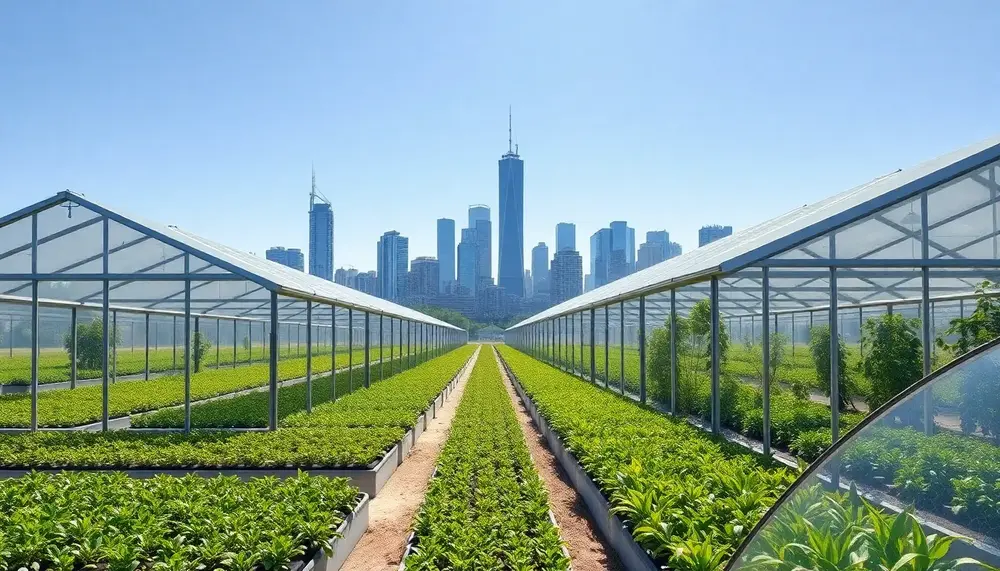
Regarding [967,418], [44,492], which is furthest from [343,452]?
[967,418]

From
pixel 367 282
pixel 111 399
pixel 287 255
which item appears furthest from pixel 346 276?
pixel 111 399

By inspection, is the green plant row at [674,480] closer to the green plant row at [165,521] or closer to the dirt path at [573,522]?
the dirt path at [573,522]

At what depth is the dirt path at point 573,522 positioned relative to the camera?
243 inches

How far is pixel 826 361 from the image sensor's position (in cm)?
1258

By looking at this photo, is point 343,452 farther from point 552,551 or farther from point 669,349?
point 669,349

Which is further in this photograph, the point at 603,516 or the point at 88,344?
the point at 88,344

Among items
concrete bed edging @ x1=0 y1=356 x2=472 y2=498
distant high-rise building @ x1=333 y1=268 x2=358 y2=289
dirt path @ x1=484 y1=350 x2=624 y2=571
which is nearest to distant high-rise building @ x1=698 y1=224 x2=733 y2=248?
distant high-rise building @ x1=333 y1=268 x2=358 y2=289

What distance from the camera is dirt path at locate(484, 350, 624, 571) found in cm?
618

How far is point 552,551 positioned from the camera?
5.21 meters

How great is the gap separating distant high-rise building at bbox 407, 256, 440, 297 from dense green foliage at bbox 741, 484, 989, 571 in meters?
157

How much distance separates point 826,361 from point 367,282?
15018 cm

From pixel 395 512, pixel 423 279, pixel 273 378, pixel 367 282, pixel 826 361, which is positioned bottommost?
pixel 395 512

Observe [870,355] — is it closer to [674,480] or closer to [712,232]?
[674,480]

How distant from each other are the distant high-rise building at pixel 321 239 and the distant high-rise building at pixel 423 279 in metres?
22.7
